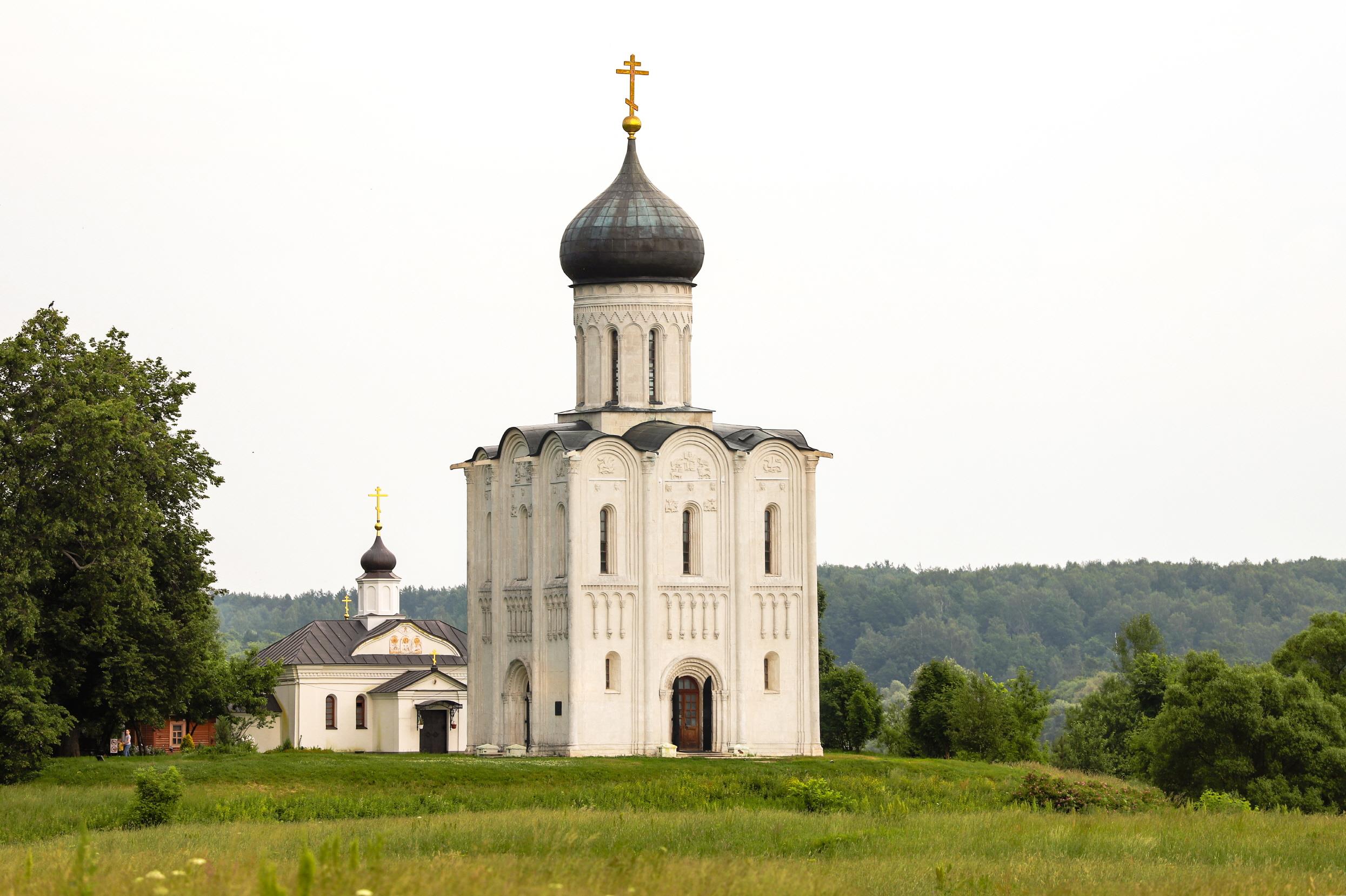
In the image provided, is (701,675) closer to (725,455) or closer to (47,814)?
(725,455)

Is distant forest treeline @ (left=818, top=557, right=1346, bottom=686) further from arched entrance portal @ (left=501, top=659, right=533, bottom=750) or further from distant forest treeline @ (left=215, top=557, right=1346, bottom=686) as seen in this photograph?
arched entrance portal @ (left=501, top=659, right=533, bottom=750)

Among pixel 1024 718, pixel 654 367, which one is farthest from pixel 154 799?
pixel 1024 718

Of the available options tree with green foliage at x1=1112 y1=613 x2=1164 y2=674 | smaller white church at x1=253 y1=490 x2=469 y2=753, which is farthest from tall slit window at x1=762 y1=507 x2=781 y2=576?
tree with green foliage at x1=1112 y1=613 x2=1164 y2=674

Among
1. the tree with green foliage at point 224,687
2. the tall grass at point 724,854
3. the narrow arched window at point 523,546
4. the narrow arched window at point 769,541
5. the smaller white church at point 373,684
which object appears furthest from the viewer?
the smaller white church at point 373,684

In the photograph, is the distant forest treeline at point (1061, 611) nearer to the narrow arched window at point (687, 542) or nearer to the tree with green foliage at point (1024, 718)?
the tree with green foliage at point (1024, 718)

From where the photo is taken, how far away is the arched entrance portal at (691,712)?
41.2 m

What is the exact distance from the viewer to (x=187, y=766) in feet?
113

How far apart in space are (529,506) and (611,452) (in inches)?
93.4

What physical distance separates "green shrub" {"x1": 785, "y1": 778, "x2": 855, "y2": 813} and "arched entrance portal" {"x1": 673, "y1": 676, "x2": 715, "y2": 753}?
7.58 meters

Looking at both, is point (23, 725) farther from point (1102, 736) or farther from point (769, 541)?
point (1102, 736)

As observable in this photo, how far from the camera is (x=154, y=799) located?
97.1ft

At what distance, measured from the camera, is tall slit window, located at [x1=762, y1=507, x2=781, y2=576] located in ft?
137

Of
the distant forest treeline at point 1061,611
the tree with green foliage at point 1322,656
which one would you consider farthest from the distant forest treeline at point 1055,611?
the tree with green foliage at point 1322,656

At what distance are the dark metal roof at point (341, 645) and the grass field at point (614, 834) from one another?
82.3 ft
